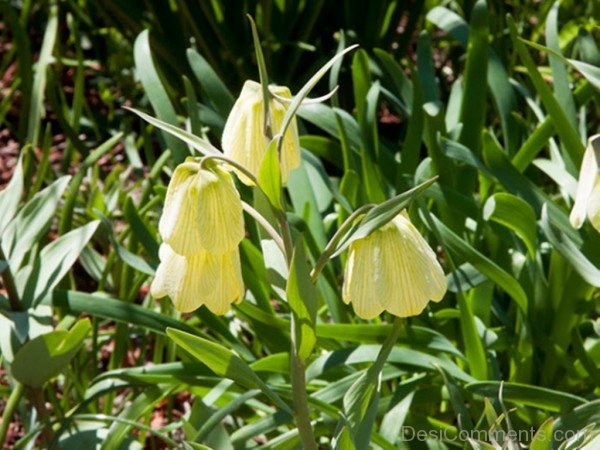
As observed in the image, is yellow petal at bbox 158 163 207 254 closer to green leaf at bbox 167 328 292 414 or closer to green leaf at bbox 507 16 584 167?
green leaf at bbox 167 328 292 414

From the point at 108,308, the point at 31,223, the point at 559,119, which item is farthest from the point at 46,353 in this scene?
the point at 559,119

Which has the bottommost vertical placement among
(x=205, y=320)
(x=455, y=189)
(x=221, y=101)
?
(x=205, y=320)

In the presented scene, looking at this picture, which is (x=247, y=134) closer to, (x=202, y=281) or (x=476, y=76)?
(x=202, y=281)

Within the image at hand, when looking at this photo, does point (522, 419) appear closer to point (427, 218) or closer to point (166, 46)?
point (427, 218)

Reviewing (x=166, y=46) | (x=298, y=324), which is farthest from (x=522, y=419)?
(x=166, y=46)

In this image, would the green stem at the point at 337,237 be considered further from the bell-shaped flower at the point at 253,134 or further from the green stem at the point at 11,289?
the green stem at the point at 11,289

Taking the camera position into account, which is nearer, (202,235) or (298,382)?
(202,235)

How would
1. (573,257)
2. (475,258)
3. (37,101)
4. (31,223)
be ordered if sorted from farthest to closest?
(37,101) < (31,223) < (475,258) < (573,257)
